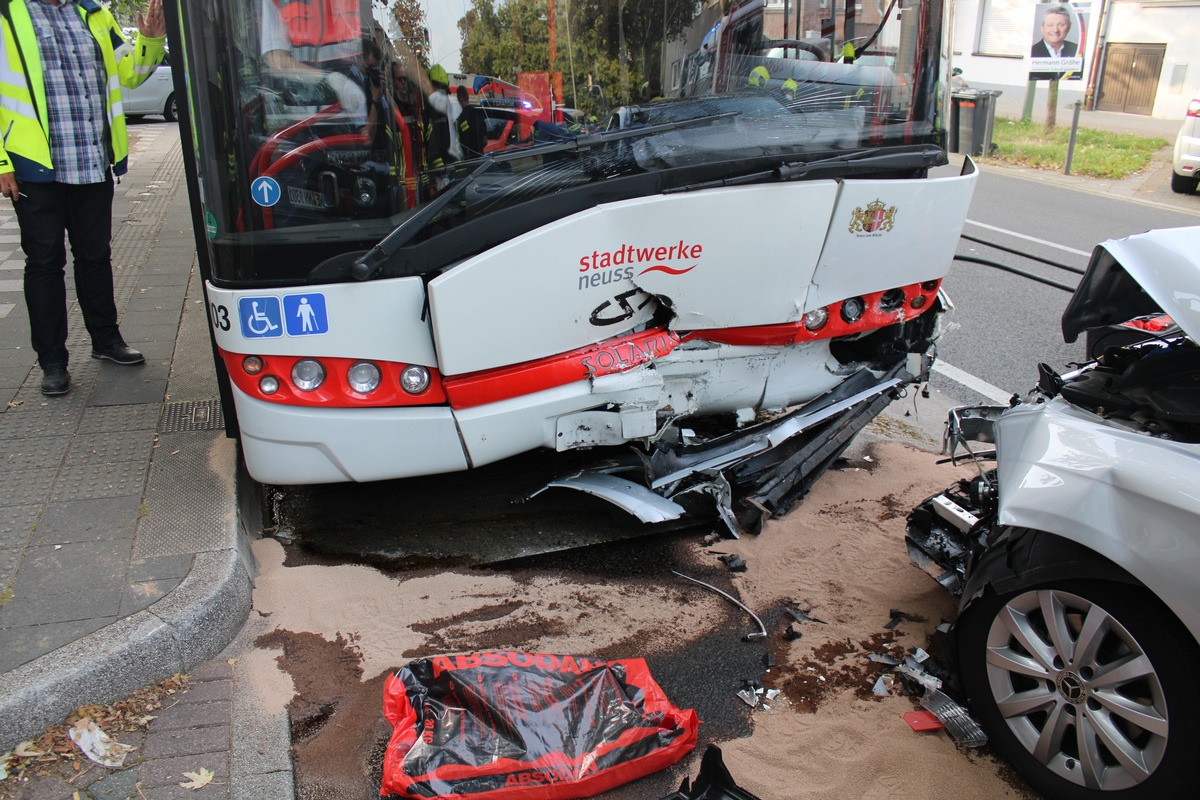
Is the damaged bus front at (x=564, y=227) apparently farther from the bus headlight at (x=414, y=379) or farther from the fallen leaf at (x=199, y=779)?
the fallen leaf at (x=199, y=779)

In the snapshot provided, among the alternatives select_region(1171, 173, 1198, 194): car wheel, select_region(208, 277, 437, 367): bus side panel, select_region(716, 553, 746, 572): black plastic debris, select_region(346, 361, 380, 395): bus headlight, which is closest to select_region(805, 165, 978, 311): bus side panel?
select_region(716, 553, 746, 572): black plastic debris

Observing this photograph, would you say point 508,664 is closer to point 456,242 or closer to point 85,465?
point 456,242

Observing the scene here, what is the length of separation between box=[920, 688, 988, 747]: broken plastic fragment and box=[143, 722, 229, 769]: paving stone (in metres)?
2.24

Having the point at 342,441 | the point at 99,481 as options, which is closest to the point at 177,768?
the point at 342,441

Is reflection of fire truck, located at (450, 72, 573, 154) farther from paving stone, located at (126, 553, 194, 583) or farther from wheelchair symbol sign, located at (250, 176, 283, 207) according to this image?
paving stone, located at (126, 553, 194, 583)

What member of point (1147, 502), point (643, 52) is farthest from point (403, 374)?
point (1147, 502)

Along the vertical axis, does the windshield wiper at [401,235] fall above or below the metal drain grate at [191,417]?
above

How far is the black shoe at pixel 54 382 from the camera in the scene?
4789 mm

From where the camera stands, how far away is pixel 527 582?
3719 millimetres

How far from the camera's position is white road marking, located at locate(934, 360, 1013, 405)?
232 inches

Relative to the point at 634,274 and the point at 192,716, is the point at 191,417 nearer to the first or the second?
the point at 192,716

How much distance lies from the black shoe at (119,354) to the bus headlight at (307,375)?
2.41m

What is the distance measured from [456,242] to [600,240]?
54cm

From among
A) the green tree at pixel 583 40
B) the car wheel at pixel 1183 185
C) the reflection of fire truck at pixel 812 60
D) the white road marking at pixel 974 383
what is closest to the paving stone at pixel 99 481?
Result: the green tree at pixel 583 40
